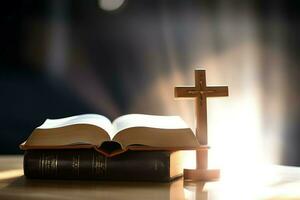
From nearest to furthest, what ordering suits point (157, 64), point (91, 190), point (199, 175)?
point (91, 190) < point (199, 175) < point (157, 64)

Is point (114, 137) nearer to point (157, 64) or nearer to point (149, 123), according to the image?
point (149, 123)

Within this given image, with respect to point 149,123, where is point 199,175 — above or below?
below

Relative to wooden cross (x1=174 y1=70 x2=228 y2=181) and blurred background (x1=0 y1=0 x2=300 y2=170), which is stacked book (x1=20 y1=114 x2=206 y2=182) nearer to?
wooden cross (x1=174 y1=70 x2=228 y2=181)

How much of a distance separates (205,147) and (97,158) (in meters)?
0.21

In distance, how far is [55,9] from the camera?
1555 mm

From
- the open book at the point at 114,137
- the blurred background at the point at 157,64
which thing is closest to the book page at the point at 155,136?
the open book at the point at 114,137

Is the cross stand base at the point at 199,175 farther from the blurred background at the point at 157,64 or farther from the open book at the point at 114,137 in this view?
the blurred background at the point at 157,64

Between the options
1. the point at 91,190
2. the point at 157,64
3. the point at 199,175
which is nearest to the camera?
the point at 91,190

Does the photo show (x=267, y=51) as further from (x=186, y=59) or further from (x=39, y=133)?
(x=39, y=133)

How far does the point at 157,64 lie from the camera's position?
4.96 ft

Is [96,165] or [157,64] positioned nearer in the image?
[96,165]

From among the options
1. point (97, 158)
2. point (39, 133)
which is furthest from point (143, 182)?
point (39, 133)

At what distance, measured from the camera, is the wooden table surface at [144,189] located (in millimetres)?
883

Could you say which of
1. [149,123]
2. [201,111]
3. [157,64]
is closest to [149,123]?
[149,123]
